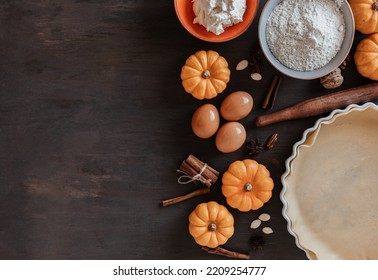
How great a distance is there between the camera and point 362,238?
51.4 inches

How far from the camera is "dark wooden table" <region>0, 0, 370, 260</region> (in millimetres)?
1299

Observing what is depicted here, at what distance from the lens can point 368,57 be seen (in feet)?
3.97

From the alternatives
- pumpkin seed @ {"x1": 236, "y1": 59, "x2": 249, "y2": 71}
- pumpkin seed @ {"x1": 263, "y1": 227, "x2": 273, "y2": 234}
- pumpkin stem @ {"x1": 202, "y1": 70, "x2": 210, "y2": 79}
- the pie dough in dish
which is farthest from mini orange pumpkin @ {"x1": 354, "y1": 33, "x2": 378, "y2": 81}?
pumpkin seed @ {"x1": 263, "y1": 227, "x2": 273, "y2": 234}

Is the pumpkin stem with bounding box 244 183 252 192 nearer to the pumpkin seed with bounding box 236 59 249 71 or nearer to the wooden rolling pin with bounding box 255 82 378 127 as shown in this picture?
the wooden rolling pin with bounding box 255 82 378 127

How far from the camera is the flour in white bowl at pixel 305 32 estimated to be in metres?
1.15

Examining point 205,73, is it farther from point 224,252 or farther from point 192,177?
point 224,252

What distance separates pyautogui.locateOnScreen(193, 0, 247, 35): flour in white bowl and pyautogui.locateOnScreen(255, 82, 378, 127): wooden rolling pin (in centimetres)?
30

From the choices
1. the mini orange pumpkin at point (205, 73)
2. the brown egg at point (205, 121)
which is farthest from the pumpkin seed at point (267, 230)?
the mini orange pumpkin at point (205, 73)

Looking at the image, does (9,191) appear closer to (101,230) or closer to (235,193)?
(101,230)

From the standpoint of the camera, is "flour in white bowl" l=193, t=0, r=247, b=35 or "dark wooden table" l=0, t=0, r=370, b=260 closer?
"flour in white bowl" l=193, t=0, r=247, b=35

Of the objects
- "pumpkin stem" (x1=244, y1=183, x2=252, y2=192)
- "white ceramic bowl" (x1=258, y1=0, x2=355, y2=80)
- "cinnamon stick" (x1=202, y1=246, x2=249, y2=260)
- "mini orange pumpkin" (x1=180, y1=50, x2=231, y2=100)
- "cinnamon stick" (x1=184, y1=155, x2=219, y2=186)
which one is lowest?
"cinnamon stick" (x1=202, y1=246, x2=249, y2=260)

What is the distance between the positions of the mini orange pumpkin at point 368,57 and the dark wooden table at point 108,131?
52mm

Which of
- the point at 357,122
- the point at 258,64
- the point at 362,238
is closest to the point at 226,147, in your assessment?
the point at 258,64

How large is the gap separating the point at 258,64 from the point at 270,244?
1.77 feet
